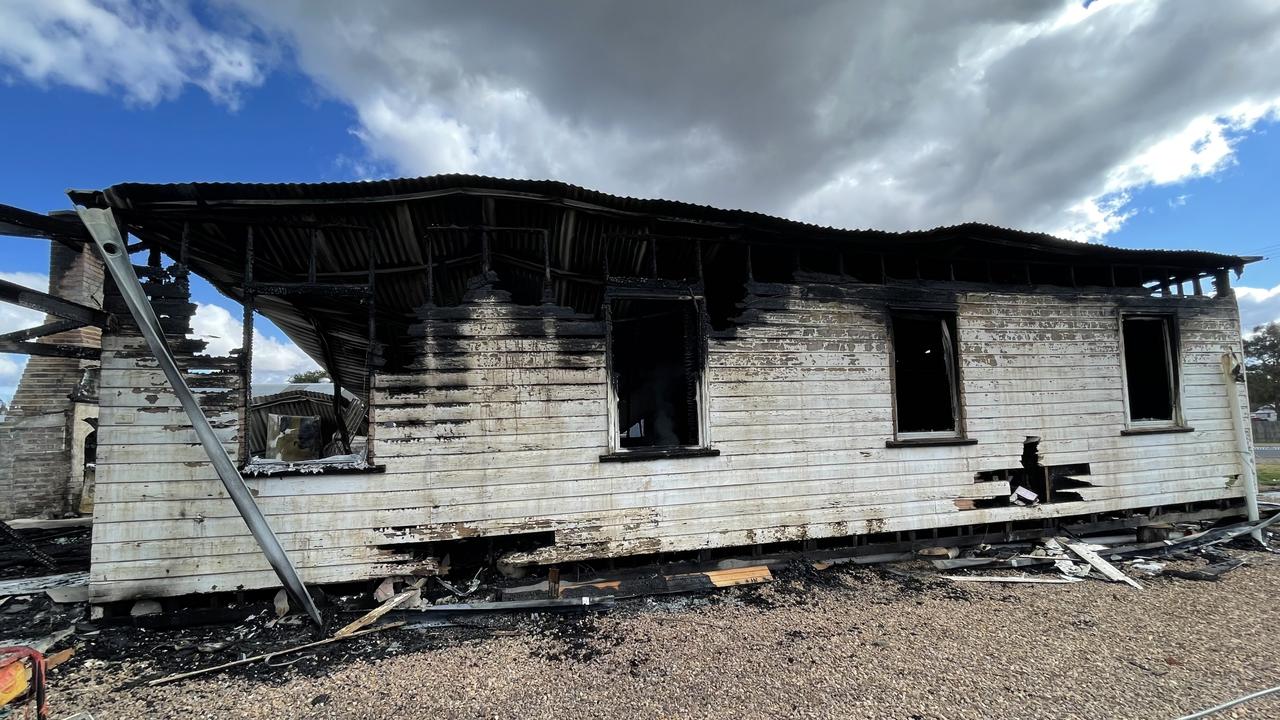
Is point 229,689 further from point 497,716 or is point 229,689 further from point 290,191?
point 290,191

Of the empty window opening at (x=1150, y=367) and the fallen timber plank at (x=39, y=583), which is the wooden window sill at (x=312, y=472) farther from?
the empty window opening at (x=1150, y=367)

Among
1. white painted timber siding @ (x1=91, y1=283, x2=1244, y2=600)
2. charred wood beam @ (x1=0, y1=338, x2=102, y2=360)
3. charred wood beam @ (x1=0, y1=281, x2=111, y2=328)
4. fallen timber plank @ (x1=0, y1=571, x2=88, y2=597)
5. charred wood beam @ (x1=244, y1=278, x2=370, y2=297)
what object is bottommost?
fallen timber plank @ (x1=0, y1=571, x2=88, y2=597)

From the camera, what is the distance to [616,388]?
Answer: 16.9 ft

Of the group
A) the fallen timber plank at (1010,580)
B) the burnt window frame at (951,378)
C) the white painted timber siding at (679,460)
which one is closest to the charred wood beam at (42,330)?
the white painted timber siding at (679,460)

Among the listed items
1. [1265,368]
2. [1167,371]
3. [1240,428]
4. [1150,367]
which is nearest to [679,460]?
[1167,371]

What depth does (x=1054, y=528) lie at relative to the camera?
241 inches

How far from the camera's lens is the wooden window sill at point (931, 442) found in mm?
5643

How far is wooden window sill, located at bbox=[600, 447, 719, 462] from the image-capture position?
4.95 meters

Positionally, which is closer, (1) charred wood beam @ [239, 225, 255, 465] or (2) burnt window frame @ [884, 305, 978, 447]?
(1) charred wood beam @ [239, 225, 255, 465]

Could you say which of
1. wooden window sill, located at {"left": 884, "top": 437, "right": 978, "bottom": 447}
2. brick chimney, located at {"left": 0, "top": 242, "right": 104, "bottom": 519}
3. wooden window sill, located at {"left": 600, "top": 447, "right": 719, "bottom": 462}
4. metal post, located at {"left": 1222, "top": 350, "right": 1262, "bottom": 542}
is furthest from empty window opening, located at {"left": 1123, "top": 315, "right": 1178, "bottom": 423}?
brick chimney, located at {"left": 0, "top": 242, "right": 104, "bottom": 519}

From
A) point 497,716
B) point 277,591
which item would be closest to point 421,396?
point 277,591

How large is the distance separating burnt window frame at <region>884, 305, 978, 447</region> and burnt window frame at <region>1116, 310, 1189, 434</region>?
2.45 meters

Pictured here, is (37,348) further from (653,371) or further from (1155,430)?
(1155,430)

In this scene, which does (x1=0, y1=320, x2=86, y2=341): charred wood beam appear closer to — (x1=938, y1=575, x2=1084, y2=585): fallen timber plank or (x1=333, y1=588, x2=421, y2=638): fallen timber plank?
(x1=333, y1=588, x2=421, y2=638): fallen timber plank
